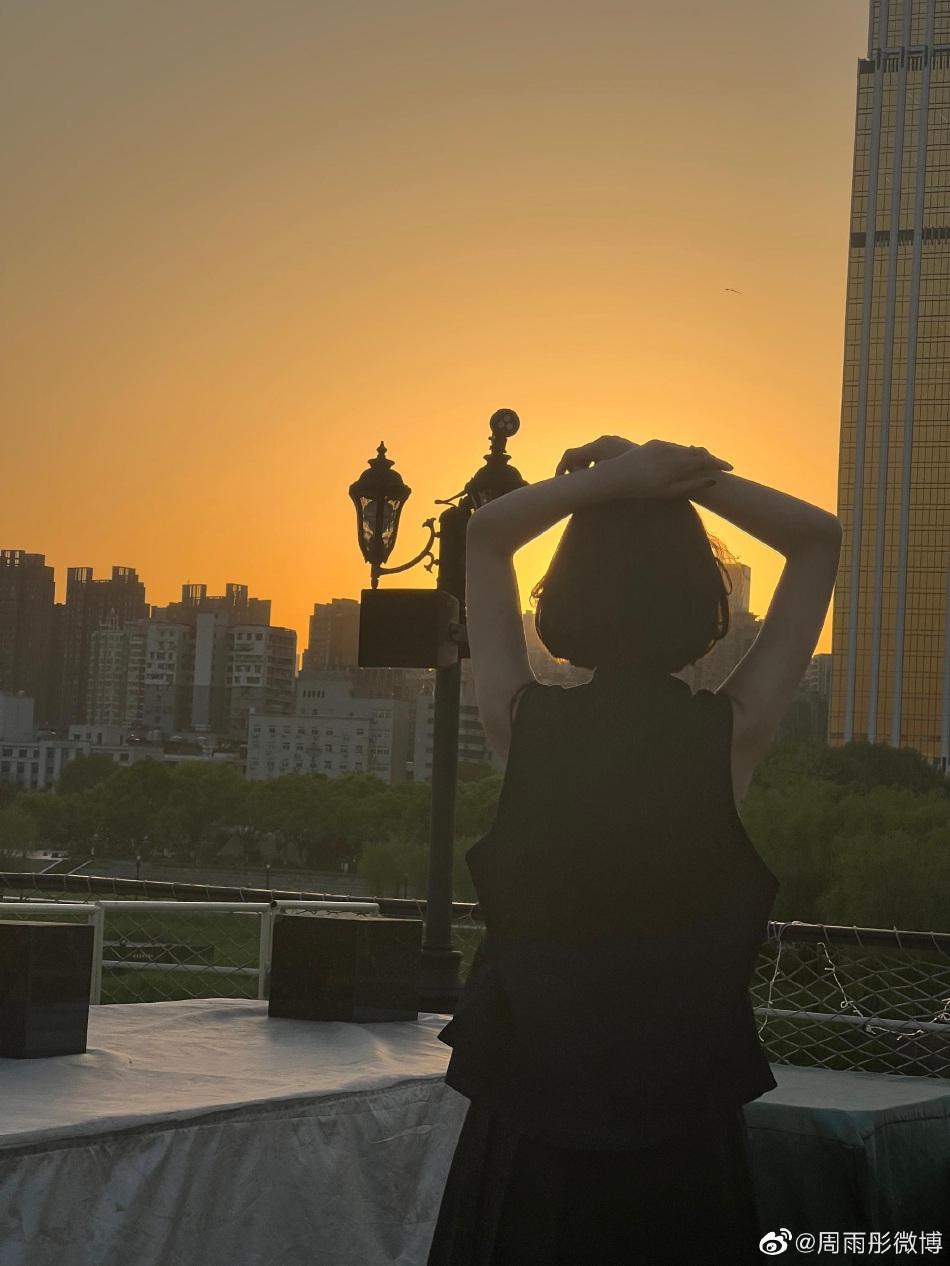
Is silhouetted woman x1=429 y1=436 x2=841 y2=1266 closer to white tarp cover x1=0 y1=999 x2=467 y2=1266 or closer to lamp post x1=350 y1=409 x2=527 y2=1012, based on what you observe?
white tarp cover x1=0 y1=999 x2=467 y2=1266

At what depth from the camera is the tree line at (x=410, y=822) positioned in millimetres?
40844

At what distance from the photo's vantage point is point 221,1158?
299 cm

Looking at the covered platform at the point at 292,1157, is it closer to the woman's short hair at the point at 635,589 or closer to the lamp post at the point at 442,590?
the woman's short hair at the point at 635,589

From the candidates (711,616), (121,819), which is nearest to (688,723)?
(711,616)

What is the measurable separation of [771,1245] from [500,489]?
4.74 metres

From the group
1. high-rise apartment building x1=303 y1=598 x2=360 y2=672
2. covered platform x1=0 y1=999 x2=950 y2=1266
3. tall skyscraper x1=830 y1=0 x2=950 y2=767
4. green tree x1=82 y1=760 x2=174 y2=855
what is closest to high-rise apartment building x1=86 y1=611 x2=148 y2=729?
high-rise apartment building x1=303 y1=598 x2=360 y2=672

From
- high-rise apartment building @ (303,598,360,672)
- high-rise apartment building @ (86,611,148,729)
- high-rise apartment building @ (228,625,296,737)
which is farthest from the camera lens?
high-rise apartment building @ (303,598,360,672)

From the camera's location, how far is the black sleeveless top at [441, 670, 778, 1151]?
4.20 ft

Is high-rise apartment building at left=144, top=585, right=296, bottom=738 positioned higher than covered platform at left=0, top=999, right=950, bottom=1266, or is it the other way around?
high-rise apartment building at left=144, top=585, right=296, bottom=738

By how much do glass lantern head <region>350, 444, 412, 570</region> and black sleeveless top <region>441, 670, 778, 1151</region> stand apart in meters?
5.61

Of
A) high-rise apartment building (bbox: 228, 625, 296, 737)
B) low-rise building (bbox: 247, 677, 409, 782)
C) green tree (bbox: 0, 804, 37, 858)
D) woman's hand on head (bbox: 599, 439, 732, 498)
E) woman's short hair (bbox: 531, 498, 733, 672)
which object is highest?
high-rise apartment building (bbox: 228, 625, 296, 737)

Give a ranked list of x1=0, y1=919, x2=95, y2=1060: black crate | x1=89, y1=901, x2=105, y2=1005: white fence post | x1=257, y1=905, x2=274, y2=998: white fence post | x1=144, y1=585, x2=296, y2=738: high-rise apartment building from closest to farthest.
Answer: x1=0, y1=919, x2=95, y2=1060: black crate, x1=89, y1=901, x2=105, y2=1005: white fence post, x1=257, y1=905, x2=274, y2=998: white fence post, x1=144, y1=585, x2=296, y2=738: high-rise apartment building

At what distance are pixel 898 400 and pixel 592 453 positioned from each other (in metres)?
104

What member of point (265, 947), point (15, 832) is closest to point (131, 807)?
point (15, 832)
